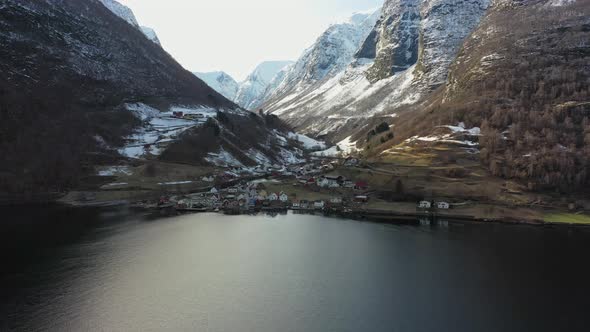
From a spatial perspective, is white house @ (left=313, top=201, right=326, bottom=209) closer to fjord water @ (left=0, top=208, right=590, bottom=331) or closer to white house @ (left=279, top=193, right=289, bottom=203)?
white house @ (left=279, top=193, right=289, bottom=203)

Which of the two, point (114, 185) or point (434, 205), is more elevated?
point (114, 185)

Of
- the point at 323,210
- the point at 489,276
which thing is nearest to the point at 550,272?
the point at 489,276

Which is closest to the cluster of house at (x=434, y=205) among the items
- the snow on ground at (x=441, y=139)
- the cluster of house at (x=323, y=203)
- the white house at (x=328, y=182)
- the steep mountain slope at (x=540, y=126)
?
the cluster of house at (x=323, y=203)

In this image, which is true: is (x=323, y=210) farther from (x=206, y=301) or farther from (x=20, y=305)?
(x=20, y=305)

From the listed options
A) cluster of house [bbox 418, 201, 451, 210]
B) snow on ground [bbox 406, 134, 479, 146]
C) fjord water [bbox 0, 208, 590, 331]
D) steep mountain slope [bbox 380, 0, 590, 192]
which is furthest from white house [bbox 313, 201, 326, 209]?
snow on ground [bbox 406, 134, 479, 146]

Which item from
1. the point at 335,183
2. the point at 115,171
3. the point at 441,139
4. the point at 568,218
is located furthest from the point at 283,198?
the point at 568,218

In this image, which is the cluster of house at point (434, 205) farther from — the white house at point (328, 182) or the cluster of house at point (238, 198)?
the cluster of house at point (238, 198)

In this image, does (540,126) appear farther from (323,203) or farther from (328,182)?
(323,203)
